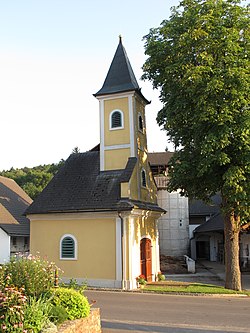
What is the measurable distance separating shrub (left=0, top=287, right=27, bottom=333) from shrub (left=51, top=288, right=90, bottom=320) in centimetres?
162

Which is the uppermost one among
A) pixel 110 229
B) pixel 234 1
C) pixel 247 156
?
pixel 234 1

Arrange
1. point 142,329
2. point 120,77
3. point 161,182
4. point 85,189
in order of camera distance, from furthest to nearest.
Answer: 1. point 161,182
2. point 120,77
3. point 85,189
4. point 142,329

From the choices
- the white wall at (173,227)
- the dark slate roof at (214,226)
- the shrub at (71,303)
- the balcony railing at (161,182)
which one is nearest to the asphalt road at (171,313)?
the shrub at (71,303)

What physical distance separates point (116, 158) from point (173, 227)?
47.0ft

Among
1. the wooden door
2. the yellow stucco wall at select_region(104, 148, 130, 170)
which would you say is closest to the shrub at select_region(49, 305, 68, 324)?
the wooden door

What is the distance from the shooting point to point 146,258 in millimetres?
22719

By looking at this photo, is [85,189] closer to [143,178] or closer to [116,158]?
[116,158]

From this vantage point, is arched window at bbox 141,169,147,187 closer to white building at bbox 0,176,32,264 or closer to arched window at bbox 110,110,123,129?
arched window at bbox 110,110,123,129

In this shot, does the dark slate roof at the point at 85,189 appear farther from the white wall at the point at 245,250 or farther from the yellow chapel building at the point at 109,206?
the white wall at the point at 245,250

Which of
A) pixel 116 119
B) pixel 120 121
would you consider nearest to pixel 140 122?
pixel 120 121

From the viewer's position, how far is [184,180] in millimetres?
19188

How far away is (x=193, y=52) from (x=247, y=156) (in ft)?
17.9

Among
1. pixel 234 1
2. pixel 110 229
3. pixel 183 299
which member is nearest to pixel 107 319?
pixel 183 299

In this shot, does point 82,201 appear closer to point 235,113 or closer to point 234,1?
point 235,113
